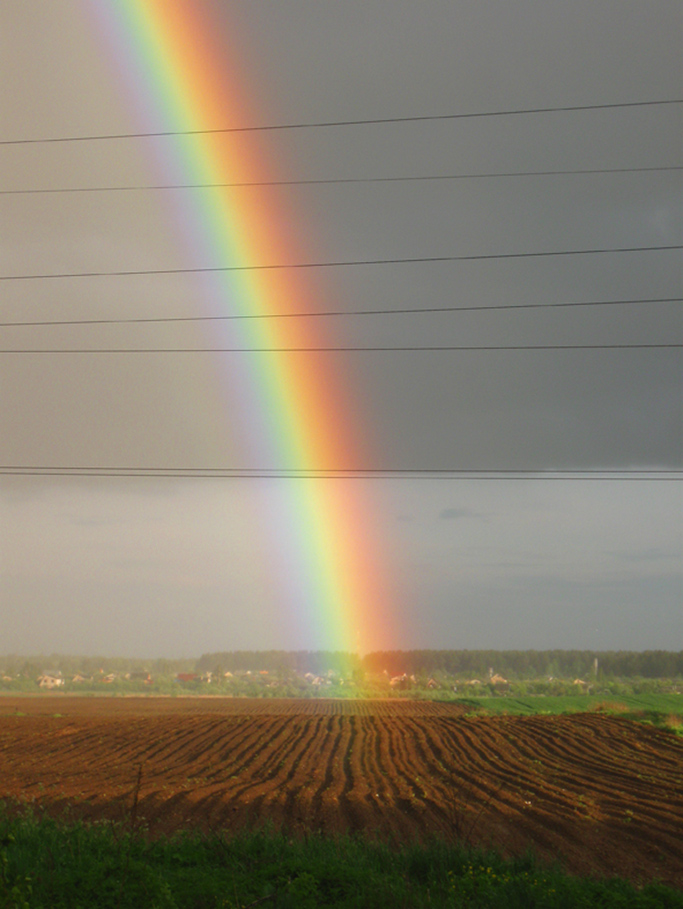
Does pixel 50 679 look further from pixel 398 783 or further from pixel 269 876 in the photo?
pixel 269 876

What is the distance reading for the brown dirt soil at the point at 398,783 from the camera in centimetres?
1386

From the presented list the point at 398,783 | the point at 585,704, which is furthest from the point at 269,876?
the point at 585,704

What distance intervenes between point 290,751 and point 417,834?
14709mm

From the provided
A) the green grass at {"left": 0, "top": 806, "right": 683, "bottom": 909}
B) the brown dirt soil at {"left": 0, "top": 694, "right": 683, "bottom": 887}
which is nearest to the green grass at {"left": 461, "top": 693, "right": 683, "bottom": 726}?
the brown dirt soil at {"left": 0, "top": 694, "right": 683, "bottom": 887}

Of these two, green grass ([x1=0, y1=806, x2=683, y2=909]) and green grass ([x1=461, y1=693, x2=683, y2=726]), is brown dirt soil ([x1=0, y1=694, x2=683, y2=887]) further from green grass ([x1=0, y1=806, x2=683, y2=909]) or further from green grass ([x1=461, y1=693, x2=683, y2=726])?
green grass ([x1=461, y1=693, x2=683, y2=726])

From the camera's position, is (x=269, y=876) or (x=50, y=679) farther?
(x=50, y=679)

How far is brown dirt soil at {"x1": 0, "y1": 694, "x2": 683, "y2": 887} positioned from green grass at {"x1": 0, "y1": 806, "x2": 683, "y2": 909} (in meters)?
0.83

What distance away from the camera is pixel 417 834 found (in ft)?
44.4

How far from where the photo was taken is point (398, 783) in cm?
1964

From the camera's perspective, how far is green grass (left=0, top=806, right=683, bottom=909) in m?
7.68

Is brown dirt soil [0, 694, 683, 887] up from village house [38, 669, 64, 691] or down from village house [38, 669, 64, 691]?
up

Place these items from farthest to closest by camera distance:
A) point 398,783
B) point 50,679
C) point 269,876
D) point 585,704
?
point 50,679
point 585,704
point 398,783
point 269,876

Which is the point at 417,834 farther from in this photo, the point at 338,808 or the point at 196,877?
the point at 196,877

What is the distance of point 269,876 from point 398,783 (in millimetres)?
11494
